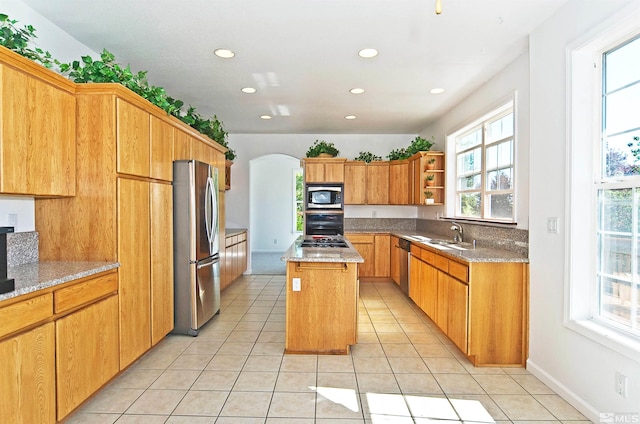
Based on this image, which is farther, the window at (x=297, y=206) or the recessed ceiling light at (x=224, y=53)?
the window at (x=297, y=206)

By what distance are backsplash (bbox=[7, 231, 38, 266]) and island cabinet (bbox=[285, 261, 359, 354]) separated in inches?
74.2

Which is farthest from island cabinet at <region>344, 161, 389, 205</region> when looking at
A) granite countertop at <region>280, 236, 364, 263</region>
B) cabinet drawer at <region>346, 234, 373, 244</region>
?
granite countertop at <region>280, 236, 364, 263</region>

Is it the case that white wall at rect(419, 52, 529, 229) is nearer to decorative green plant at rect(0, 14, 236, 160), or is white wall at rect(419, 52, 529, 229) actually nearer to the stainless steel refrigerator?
the stainless steel refrigerator

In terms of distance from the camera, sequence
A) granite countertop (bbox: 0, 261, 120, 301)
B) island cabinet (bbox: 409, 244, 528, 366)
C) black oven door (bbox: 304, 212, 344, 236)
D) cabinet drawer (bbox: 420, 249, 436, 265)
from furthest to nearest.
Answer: black oven door (bbox: 304, 212, 344, 236)
cabinet drawer (bbox: 420, 249, 436, 265)
island cabinet (bbox: 409, 244, 528, 366)
granite countertop (bbox: 0, 261, 120, 301)

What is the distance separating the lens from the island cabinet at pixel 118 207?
2.54 meters

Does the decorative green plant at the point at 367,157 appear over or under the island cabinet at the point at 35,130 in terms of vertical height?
over

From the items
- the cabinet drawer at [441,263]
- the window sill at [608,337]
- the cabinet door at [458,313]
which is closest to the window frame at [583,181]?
the window sill at [608,337]

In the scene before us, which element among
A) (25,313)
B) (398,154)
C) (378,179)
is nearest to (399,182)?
(378,179)

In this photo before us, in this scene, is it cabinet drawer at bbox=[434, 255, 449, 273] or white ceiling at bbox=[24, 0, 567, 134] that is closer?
white ceiling at bbox=[24, 0, 567, 134]

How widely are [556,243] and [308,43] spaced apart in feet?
8.19

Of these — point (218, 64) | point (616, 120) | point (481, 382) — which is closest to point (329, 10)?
point (218, 64)

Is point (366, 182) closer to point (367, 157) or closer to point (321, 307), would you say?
point (367, 157)

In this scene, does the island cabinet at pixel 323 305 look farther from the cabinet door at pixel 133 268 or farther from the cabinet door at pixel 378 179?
the cabinet door at pixel 378 179

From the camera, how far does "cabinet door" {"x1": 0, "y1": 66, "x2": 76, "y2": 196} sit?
1.93 meters
